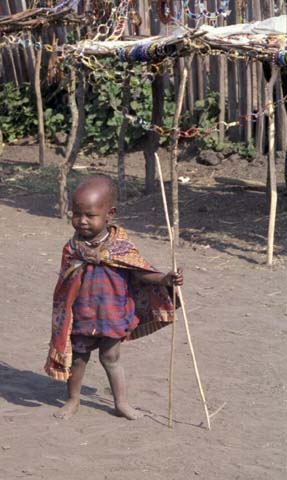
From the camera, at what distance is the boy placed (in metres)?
4.41

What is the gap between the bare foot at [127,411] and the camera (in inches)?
183

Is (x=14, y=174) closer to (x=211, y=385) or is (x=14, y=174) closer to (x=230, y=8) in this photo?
(x=230, y=8)

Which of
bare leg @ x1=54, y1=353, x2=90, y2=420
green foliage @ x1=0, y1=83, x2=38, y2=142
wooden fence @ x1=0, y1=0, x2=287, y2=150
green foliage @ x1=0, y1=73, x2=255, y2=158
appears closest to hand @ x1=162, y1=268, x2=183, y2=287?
bare leg @ x1=54, y1=353, x2=90, y2=420

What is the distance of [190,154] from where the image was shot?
13.1m

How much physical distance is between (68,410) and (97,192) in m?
1.21

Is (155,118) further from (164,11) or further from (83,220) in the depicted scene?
(83,220)

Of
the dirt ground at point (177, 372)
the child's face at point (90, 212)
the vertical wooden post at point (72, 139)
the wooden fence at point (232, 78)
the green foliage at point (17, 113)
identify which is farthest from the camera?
the green foliage at point (17, 113)

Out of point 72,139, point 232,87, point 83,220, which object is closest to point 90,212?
point 83,220

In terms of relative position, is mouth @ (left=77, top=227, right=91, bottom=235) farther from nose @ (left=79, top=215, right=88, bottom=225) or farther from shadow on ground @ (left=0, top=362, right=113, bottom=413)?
shadow on ground @ (left=0, top=362, right=113, bottom=413)

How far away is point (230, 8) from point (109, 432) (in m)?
8.75

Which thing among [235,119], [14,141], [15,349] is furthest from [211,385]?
[14,141]

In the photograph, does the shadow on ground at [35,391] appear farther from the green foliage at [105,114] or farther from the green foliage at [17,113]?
the green foliage at [17,113]

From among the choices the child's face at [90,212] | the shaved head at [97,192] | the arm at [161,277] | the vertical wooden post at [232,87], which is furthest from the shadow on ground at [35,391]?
the vertical wooden post at [232,87]

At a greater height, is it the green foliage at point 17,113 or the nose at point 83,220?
the nose at point 83,220
